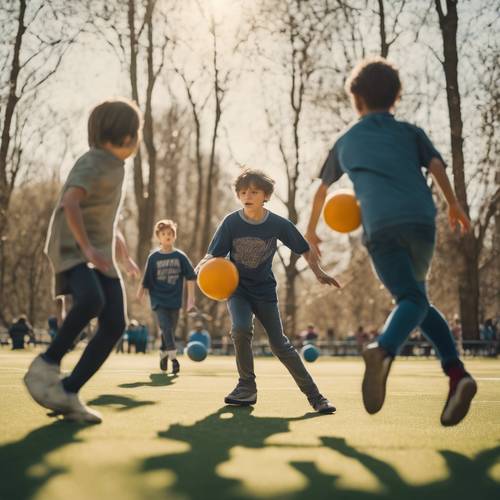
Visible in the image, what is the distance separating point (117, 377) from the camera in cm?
959

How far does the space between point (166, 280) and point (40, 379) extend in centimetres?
662

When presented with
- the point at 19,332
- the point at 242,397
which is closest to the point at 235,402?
the point at 242,397

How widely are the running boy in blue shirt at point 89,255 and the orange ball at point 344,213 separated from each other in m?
1.27

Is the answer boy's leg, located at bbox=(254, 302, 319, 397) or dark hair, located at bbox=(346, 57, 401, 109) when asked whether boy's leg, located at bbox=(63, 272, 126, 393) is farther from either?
dark hair, located at bbox=(346, 57, 401, 109)

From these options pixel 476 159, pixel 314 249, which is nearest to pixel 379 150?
pixel 314 249

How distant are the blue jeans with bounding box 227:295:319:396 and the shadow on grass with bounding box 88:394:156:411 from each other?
80 centimetres

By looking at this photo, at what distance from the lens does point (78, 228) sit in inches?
173

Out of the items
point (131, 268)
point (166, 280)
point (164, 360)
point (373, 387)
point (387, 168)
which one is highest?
point (387, 168)

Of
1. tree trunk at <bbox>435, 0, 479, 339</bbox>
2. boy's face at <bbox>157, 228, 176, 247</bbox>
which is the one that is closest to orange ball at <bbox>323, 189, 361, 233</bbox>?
boy's face at <bbox>157, 228, 176, 247</bbox>

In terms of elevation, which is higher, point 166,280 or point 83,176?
point 83,176

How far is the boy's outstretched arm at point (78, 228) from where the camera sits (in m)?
4.40

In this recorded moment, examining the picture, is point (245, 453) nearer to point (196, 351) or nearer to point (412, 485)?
point (412, 485)

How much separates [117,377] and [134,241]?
38920mm

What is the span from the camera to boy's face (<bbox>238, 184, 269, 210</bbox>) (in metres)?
6.30
